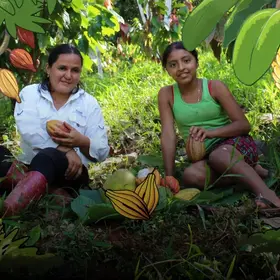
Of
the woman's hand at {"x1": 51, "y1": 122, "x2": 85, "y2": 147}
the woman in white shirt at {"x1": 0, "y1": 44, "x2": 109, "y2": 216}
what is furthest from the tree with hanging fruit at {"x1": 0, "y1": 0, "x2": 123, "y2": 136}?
the woman's hand at {"x1": 51, "y1": 122, "x2": 85, "y2": 147}

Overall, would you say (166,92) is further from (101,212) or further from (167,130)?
(101,212)

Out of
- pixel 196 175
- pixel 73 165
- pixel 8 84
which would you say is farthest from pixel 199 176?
pixel 8 84

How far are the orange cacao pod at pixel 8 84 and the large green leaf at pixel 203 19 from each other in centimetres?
48

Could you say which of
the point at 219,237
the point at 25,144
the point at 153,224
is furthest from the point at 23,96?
the point at 219,237

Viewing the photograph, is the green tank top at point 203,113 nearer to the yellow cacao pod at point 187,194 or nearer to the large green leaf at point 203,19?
the yellow cacao pod at point 187,194

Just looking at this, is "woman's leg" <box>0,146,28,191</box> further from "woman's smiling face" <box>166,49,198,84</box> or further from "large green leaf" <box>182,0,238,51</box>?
"large green leaf" <box>182,0,238,51</box>

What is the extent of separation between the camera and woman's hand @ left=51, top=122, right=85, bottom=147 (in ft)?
6.51

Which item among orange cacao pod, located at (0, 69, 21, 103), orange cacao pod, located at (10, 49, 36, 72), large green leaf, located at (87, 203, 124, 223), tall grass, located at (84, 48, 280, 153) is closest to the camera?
orange cacao pod, located at (0, 69, 21, 103)

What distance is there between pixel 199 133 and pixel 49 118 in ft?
1.88

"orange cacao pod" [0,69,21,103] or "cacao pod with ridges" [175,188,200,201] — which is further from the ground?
"orange cacao pod" [0,69,21,103]

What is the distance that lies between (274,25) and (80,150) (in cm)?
121

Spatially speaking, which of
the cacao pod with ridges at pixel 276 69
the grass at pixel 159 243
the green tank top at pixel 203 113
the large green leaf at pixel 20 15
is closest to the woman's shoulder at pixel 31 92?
the grass at pixel 159 243

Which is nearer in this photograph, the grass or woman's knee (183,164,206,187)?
the grass

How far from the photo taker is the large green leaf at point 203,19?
1.17 meters
